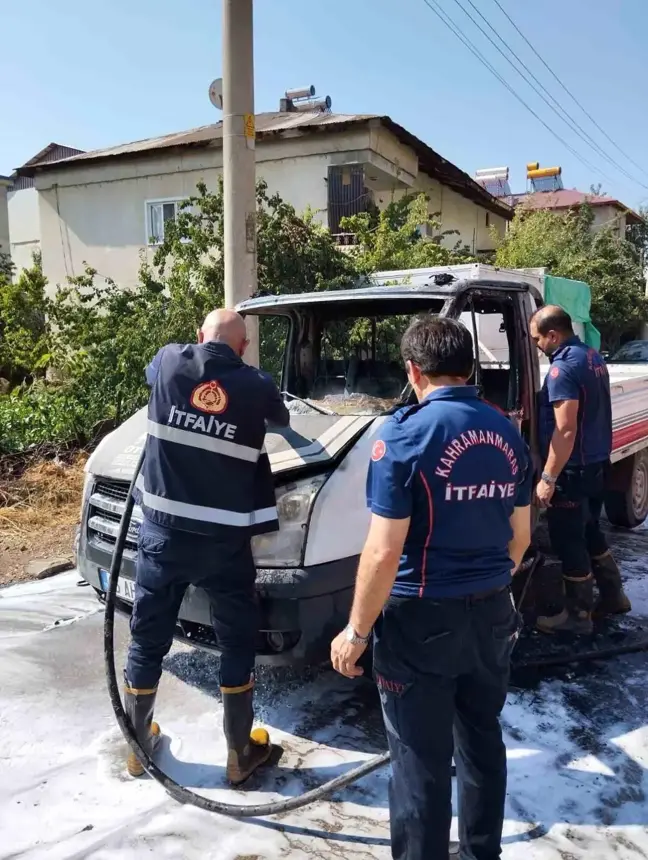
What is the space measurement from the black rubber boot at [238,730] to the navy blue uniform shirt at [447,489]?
3.74 feet

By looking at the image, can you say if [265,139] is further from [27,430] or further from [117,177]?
[27,430]

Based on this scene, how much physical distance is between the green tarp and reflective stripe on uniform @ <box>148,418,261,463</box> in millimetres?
7775

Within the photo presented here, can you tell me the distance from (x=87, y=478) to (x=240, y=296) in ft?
9.82

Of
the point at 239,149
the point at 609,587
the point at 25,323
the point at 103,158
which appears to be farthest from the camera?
the point at 103,158

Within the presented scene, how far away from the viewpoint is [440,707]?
1.97 m

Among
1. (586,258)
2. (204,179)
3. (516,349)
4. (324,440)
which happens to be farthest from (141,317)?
(586,258)

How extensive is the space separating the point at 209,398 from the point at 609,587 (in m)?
3.15

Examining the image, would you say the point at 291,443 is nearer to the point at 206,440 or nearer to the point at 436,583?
the point at 206,440

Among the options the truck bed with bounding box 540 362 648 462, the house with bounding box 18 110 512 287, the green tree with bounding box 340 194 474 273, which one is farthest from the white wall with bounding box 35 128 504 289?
the truck bed with bounding box 540 362 648 462

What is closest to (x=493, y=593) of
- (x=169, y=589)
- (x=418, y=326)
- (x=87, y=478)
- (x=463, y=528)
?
(x=463, y=528)

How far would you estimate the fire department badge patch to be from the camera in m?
2.60

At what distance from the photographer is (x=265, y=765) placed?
2.90 meters

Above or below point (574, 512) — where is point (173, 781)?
below

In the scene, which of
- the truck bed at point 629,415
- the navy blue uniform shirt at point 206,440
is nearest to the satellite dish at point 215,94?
the truck bed at point 629,415
